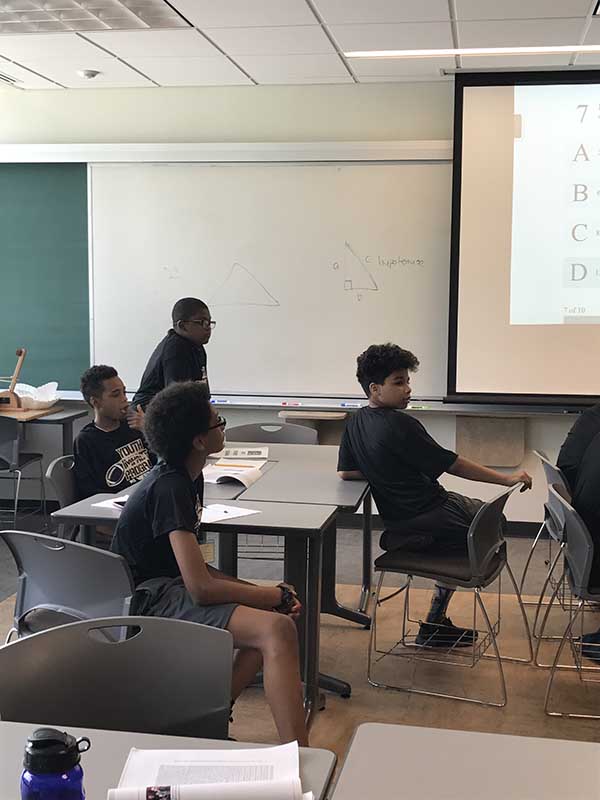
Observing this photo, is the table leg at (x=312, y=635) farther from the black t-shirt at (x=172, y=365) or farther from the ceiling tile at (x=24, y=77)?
the ceiling tile at (x=24, y=77)

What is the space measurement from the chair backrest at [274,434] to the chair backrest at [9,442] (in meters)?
1.38

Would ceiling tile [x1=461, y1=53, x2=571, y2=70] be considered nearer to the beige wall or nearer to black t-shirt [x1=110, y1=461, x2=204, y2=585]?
the beige wall

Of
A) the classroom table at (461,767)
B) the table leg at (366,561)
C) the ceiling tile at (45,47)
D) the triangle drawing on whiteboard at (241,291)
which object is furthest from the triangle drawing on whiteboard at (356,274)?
the classroom table at (461,767)

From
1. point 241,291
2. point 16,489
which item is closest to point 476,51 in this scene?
point 241,291

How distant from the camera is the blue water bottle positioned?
1099 mm

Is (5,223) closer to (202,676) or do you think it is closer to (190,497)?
(190,497)

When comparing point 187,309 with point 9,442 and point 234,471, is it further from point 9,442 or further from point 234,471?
point 9,442

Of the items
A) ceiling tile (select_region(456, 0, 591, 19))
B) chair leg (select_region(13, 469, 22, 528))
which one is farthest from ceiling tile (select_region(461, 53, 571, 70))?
chair leg (select_region(13, 469, 22, 528))

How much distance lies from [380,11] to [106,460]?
228 cm

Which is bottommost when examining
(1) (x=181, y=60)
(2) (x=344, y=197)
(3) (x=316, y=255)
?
(3) (x=316, y=255)

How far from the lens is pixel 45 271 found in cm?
588

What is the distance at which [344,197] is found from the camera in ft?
18.0

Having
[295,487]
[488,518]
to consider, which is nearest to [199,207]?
[295,487]

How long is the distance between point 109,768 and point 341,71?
4.49m
